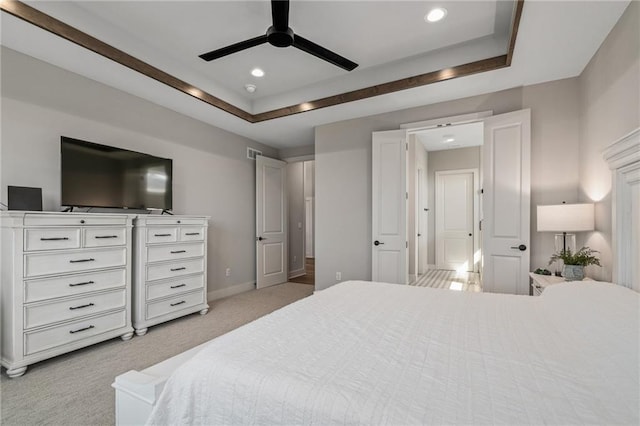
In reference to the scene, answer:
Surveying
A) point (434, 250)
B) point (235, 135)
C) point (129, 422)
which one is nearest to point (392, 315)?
point (129, 422)

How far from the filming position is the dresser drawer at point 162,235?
10.2ft

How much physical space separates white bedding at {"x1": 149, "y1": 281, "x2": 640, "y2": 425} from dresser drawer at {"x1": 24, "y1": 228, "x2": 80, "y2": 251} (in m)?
2.10

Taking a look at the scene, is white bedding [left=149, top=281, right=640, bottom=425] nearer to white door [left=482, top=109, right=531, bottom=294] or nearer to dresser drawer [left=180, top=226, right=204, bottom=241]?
white door [left=482, top=109, right=531, bottom=294]

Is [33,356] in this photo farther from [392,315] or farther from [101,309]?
[392,315]

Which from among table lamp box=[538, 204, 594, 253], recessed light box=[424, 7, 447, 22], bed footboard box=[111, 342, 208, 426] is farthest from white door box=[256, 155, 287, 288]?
table lamp box=[538, 204, 594, 253]

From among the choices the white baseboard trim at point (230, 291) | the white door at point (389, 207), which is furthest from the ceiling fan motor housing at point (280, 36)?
the white baseboard trim at point (230, 291)

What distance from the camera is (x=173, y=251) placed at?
10.9ft

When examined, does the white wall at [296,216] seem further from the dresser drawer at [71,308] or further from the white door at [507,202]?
the white door at [507,202]

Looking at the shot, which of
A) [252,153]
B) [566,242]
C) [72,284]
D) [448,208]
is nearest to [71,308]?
[72,284]

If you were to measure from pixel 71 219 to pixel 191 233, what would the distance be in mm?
Answer: 1220

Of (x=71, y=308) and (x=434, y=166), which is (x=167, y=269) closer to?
(x=71, y=308)

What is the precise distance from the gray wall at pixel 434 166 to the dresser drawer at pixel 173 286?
204 inches

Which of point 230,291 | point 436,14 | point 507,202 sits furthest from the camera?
point 230,291

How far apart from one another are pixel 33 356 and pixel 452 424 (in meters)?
3.01
